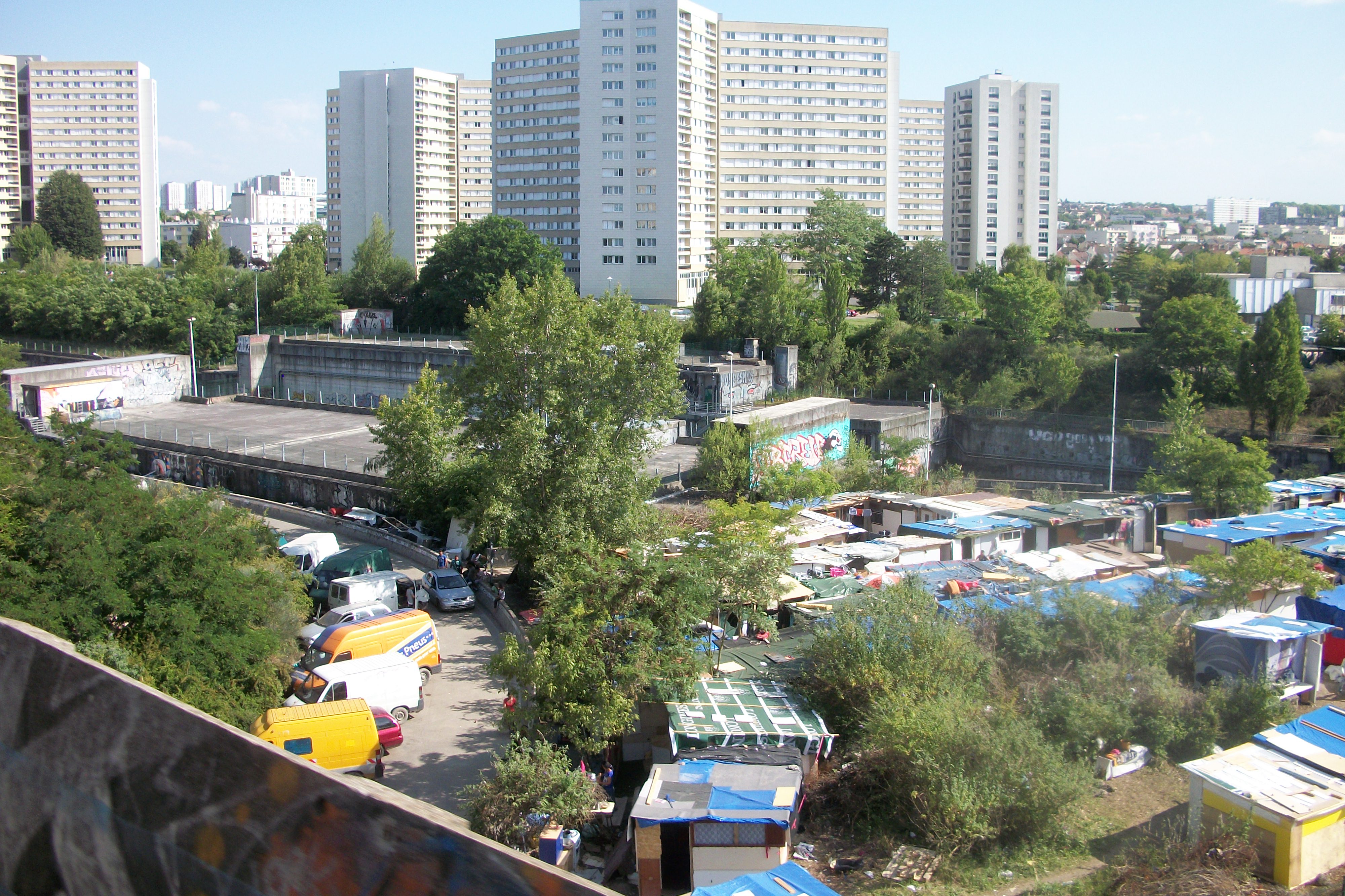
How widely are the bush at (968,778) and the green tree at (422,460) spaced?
41.6 feet

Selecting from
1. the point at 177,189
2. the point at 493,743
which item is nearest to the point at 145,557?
the point at 493,743

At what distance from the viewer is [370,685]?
41.2 ft

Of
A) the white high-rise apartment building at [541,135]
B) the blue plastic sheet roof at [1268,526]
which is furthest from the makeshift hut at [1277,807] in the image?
the white high-rise apartment building at [541,135]

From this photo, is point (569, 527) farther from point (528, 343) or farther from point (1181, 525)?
point (1181, 525)

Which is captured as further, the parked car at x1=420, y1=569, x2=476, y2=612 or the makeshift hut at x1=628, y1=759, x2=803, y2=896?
the parked car at x1=420, y1=569, x2=476, y2=612

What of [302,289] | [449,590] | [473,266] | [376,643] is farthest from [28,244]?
[376,643]

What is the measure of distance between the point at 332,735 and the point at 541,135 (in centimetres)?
5710

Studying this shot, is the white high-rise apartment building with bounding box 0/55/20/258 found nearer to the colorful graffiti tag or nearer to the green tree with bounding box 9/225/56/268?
the green tree with bounding box 9/225/56/268

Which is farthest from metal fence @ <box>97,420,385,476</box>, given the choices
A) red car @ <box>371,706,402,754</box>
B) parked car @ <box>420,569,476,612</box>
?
red car @ <box>371,706,402,754</box>

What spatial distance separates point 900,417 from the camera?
32594 millimetres

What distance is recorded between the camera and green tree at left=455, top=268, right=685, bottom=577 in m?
16.3

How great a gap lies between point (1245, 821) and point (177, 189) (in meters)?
215

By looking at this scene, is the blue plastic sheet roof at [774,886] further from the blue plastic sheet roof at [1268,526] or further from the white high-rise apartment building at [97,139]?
the white high-rise apartment building at [97,139]

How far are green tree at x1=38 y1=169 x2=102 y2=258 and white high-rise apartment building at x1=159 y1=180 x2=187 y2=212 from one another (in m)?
122
